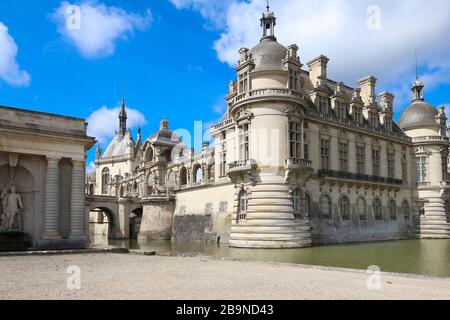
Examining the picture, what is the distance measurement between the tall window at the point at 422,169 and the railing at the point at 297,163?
67.8 feet

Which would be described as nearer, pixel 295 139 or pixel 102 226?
pixel 295 139

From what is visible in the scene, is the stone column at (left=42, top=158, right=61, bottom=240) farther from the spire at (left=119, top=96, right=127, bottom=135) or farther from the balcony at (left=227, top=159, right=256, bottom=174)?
the spire at (left=119, top=96, right=127, bottom=135)

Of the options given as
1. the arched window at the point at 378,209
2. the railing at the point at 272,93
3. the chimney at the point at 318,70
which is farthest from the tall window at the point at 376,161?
the railing at the point at 272,93

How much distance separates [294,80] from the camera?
3338cm

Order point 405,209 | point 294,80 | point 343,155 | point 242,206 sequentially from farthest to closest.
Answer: point 405,209, point 343,155, point 294,80, point 242,206

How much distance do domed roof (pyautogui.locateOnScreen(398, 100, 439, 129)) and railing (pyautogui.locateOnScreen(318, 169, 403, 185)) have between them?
810 cm

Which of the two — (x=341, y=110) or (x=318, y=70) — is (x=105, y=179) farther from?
(x=341, y=110)

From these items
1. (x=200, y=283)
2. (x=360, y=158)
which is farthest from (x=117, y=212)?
(x=200, y=283)

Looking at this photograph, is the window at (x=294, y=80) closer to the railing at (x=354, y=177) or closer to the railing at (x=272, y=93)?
the railing at (x=272, y=93)

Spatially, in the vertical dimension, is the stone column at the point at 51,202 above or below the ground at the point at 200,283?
above

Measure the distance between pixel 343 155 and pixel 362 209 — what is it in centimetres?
562

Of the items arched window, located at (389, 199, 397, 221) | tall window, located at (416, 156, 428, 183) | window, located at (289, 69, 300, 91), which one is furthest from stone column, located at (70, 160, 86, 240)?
tall window, located at (416, 156, 428, 183)

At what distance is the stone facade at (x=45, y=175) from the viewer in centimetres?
2403
